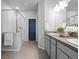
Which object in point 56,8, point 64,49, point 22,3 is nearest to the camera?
point 64,49

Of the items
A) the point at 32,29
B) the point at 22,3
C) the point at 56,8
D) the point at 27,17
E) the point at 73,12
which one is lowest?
the point at 32,29

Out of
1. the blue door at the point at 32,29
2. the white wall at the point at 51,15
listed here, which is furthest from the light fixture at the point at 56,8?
the blue door at the point at 32,29

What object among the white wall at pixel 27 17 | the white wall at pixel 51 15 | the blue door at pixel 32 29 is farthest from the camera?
the blue door at pixel 32 29

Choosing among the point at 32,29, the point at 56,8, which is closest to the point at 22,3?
the point at 56,8

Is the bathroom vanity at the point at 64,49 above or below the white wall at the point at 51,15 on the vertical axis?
below

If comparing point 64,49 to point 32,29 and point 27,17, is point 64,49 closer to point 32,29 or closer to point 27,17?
point 27,17

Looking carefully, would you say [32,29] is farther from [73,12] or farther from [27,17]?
[73,12]

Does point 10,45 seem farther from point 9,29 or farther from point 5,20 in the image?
point 5,20

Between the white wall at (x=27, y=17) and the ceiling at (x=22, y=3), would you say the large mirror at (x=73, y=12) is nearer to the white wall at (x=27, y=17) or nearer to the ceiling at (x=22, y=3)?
the ceiling at (x=22, y=3)

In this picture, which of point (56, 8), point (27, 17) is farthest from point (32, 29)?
point (56, 8)

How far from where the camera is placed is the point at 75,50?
1.56 metres

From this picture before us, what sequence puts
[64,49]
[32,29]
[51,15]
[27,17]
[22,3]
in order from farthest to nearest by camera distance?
[32,29] → [27,17] → [22,3] → [51,15] → [64,49]

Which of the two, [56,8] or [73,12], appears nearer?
[73,12]

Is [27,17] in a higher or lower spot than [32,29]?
higher
